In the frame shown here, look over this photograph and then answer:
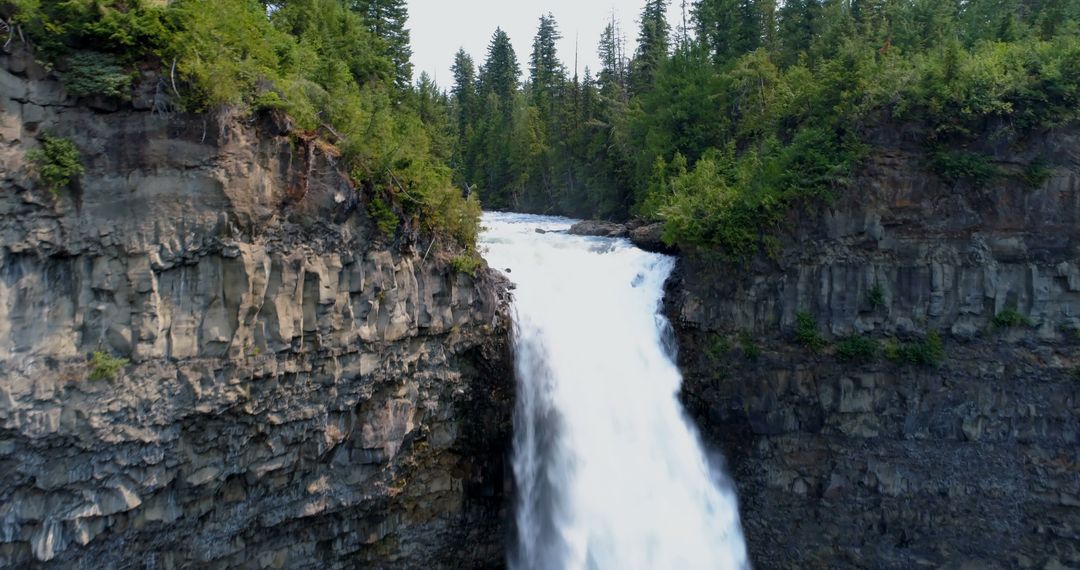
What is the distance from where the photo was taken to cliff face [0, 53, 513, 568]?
10297mm

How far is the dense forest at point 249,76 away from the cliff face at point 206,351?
0.34 meters

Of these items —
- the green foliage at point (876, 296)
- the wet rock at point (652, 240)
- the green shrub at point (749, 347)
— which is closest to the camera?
the green foliage at point (876, 296)

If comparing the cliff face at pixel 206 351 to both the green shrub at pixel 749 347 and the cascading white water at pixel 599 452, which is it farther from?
the green shrub at pixel 749 347

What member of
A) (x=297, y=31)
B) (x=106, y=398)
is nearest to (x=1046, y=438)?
(x=106, y=398)

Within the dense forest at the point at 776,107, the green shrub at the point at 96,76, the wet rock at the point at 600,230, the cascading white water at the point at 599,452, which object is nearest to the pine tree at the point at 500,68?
the dense forest at the point at 776,107

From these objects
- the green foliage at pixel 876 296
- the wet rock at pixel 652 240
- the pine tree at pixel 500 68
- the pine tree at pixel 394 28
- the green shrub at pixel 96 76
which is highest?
the pine tree at pixel 500 68

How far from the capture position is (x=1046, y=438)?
50.2 feet

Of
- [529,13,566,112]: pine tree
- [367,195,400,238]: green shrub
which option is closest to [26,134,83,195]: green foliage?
[367,195,400,238]: green shrub

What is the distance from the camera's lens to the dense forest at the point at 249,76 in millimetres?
10289

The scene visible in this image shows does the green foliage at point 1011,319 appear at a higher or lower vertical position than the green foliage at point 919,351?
higher

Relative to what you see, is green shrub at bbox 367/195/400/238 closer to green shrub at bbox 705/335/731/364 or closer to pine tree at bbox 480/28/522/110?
green shrub at bbox 705/335/731/364

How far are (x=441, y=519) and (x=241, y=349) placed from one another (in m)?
6.47

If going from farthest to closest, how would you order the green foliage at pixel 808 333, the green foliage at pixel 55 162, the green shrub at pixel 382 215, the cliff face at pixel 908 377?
the green foliage at pixel 808 333, the cliff face at pixel 908 377, the green shrub at pixel 382 215, the green foliage at pixel 55 162

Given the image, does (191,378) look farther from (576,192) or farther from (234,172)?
(576,192)
